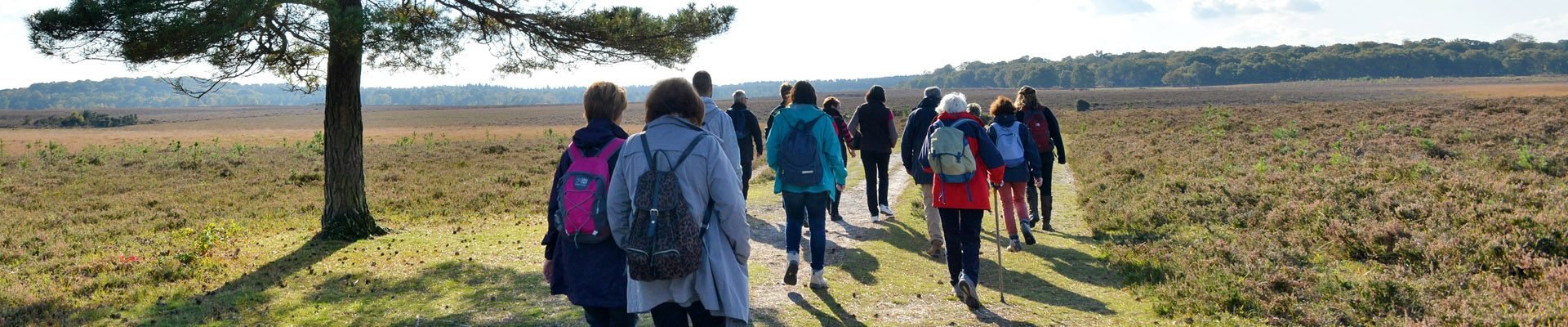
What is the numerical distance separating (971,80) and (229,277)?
620 ft

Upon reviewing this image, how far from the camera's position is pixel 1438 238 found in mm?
6891

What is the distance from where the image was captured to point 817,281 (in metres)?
6.23

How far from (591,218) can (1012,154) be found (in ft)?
17.5

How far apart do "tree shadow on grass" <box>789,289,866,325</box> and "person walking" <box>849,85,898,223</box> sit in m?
2.86

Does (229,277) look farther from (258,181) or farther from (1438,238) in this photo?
(258,181)

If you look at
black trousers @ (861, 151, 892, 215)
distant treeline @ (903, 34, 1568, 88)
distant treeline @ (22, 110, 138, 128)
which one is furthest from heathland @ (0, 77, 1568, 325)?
distant treeline @ (903, 34, 1568, 88)

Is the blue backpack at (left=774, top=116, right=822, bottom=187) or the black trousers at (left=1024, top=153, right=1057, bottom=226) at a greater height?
the blue backpack at (left=774, top=116, right=822, bottom=187)

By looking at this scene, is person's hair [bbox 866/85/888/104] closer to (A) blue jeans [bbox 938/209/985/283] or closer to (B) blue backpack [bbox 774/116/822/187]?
(B) blue backpack [bbox 774/116/822/187]

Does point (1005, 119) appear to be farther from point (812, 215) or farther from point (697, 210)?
point (697, 210)

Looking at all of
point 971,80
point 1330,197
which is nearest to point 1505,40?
point 971,80

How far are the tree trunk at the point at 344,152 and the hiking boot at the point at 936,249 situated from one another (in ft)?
18.4

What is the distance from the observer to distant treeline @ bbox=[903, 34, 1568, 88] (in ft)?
451

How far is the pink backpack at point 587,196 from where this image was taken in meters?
3.33

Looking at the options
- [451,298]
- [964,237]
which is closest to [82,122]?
[451,298]
